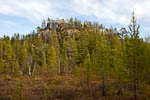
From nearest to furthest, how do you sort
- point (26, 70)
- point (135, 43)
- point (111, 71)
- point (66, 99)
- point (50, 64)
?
point (135, 43), point (66, 99), point (111, 71), point (50, 64), point (26, 70)

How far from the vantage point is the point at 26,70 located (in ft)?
184

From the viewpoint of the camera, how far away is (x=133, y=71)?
16047 mm

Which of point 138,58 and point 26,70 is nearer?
point 138,58

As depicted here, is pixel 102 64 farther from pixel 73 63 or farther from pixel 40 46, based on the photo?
pixel 40 46

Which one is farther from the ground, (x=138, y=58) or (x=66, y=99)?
(x=138, y=58)

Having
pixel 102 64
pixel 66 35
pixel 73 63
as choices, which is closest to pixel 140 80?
pixel 102 64

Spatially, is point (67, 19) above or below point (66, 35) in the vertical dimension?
above

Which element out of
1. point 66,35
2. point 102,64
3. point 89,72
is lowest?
point 89,72

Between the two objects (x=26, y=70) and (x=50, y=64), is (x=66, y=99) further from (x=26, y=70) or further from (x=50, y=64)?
(x=26, y=70)

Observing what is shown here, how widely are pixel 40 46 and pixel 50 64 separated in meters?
22.9

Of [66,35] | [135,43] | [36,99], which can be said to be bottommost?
[36,99]

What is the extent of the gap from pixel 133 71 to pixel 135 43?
330cm

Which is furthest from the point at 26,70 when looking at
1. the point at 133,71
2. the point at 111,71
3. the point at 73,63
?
the point at 133,71

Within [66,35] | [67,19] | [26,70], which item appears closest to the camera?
[26,70]
